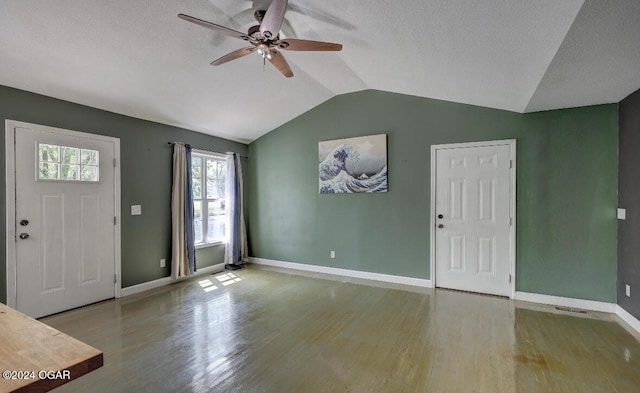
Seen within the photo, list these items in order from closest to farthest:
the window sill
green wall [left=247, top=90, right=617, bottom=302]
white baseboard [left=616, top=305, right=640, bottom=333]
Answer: white baseboard [left=616, top=305, right=640, bottom=333] < green wall [left=247, top=90, right=617, bottom=302] < the window sill

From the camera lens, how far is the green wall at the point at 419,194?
3.47 metres

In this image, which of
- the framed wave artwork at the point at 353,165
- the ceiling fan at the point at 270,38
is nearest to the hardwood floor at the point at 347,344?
Answer: the framed wave artwork at the point at 353,165

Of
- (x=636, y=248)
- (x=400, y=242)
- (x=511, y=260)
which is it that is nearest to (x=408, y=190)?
(x=400, y=242)

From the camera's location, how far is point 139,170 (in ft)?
13.9

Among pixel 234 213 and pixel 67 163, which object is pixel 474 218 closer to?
pixel 234 213

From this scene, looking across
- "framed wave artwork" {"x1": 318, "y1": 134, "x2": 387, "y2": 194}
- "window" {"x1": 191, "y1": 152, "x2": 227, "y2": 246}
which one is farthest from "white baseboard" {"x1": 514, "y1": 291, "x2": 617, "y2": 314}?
"window" {"x1": 191, "y1": 152, "x2": 227, "y2": 246}

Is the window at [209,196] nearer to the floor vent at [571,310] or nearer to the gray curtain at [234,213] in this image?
the gray curtain at [234,213]

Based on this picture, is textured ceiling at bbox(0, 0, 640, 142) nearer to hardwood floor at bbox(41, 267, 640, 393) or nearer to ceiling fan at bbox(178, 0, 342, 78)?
ceiling fan at bbox(178, 0, 342, 78)

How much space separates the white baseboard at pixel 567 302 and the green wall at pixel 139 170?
5.03 meters

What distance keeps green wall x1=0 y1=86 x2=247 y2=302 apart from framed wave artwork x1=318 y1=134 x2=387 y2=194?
89.1 inches

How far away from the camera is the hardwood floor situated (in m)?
2.16

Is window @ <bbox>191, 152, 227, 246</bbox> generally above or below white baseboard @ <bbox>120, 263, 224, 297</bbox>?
above

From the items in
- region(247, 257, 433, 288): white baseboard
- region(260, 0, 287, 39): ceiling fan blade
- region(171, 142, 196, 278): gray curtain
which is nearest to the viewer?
region(260, 0, 287, 39): ceiling fan blade

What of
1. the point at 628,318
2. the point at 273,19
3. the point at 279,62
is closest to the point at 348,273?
the point at 628,318
